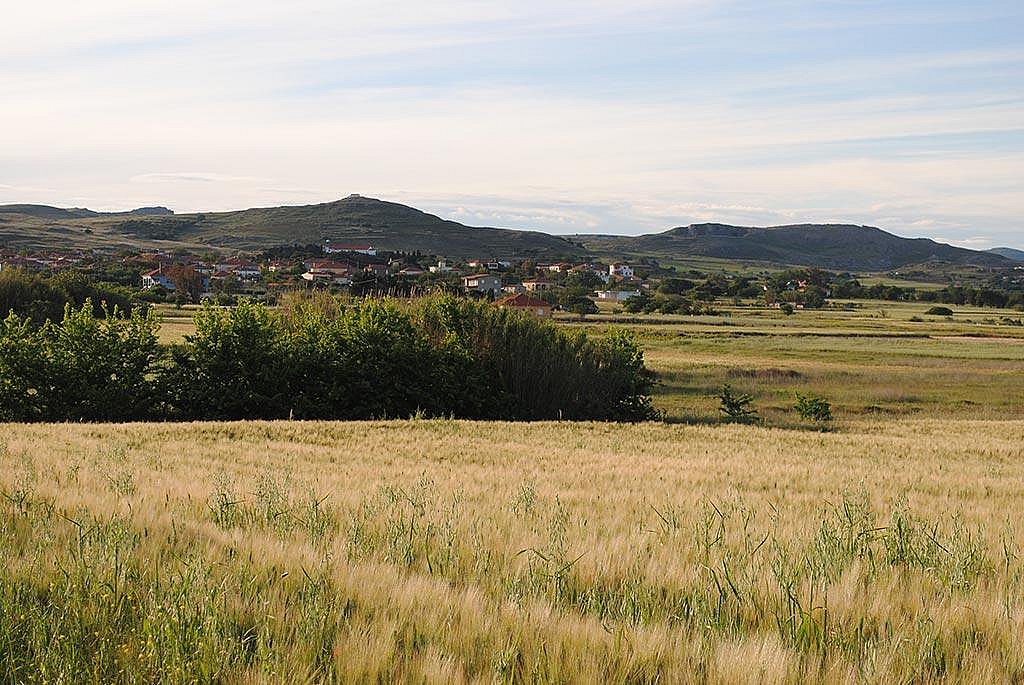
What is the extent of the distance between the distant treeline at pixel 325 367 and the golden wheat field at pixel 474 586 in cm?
1850

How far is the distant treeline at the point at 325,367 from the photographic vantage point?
27.8 metres

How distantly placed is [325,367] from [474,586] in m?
25.7

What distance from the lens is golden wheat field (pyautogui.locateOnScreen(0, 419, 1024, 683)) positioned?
4.23 meters

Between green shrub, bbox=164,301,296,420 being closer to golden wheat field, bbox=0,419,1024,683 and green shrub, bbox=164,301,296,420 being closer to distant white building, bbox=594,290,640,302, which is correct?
golden wheat field, bbox=0,419,1024,683

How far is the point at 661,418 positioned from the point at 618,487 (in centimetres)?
2123

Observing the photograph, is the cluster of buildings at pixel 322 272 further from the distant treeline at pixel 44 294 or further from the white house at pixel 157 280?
the distant treeline at pixel 44 294

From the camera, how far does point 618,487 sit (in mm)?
12305

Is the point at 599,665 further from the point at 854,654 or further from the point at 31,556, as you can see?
the point at 31,556

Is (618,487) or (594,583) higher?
(594,583)

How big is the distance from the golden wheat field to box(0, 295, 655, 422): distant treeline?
18.5m

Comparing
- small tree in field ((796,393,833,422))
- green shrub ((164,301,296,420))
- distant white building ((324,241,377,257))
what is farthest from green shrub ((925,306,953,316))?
green shrub ((164,301,296,420))

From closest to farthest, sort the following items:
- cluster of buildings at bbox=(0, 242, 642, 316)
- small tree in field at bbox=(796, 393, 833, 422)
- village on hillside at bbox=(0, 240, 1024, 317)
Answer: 1. small tree in field at bbox=(796, 393, 833, 422)
2. village on hillside at bbox=(0, 240, 1024, 317)
3. cluster of buildings at bbox=(0, 242, 642, 316)

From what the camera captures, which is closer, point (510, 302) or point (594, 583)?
point (594, 583)

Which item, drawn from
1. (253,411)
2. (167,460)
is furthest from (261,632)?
(253,411)
